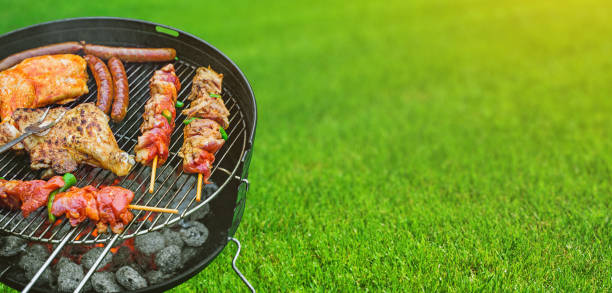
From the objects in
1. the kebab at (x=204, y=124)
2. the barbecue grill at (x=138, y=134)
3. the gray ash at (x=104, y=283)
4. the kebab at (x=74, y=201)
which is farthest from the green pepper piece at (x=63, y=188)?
the kebab at (x=204, y=124)

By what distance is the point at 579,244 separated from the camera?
346 centimetres

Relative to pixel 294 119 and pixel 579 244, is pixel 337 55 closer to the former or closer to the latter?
pixel 294 119

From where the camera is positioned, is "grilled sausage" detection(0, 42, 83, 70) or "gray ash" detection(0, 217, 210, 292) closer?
"gray ash" detection(0, 217, 210, 292)

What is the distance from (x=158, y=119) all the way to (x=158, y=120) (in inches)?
0.4

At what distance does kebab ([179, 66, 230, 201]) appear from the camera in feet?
9.16

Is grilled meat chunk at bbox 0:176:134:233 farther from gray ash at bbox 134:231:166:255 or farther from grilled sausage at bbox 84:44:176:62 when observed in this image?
grilled sausage at bbox 84:44:176:62

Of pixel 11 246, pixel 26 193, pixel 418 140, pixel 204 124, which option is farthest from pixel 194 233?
pixel 418 140

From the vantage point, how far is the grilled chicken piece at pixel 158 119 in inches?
110

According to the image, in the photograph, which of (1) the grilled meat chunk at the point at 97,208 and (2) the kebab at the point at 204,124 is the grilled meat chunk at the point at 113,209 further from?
(2) the kebab at the point at 204,124

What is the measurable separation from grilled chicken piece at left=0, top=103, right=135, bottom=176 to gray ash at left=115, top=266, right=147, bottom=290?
22.8 inches

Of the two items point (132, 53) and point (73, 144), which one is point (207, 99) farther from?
point (73, 144)

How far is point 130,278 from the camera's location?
264 cm

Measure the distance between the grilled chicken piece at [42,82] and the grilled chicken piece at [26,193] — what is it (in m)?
0.63

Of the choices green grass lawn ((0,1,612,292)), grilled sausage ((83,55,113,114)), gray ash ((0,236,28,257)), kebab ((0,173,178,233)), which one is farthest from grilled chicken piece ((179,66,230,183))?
gray ash ((0,236,28,257))
